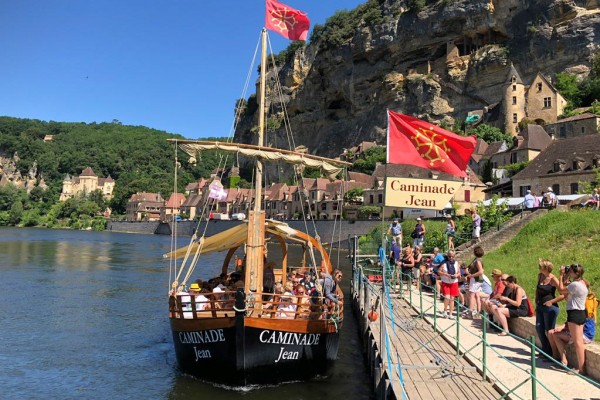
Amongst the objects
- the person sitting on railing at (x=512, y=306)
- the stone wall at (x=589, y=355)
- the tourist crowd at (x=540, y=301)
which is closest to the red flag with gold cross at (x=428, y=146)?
the tourist crowd at (x=540, y=301)

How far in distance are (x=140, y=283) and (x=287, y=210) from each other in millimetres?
62848

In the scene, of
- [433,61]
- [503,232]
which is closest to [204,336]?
[503,232]

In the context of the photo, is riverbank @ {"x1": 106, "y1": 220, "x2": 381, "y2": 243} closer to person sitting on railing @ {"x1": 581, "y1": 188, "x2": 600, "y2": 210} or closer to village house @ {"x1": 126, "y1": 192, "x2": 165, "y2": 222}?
village house @ {"x1": 126, "y1": 192, "x2": 165, "y2": 222}

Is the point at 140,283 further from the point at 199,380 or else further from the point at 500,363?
the point at 500,363

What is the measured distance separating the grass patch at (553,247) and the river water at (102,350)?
7.71m

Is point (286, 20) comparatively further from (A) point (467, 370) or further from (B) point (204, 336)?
(A) point (467, 370)

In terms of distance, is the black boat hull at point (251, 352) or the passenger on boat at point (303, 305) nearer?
the black boat hull at point (251, 352)

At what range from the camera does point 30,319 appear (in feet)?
71.3

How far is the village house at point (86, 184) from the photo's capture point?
630ft

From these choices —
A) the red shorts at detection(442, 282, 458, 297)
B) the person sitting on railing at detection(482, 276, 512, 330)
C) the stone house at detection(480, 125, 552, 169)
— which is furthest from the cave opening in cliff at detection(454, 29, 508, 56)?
the person sitting on railing at detection(482, 276, 512, 330)

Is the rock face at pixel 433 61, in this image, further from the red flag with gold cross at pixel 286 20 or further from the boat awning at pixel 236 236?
the boat awning at pixel 236 236

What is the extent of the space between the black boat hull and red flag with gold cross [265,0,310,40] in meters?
9.32

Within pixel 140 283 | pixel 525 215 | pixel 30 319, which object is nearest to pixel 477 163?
pixel 525 215

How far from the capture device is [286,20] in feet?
51.6
